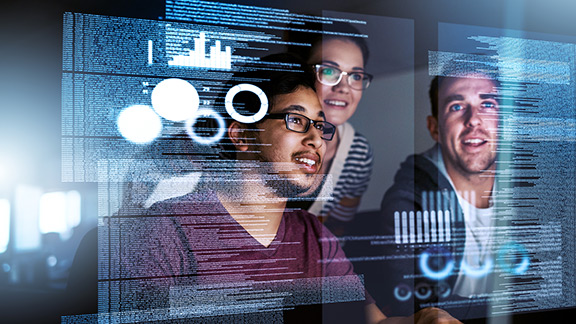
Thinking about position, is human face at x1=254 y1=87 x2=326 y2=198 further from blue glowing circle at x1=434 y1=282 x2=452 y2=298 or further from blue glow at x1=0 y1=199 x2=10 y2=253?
blue glow at x1=0 y1=199 x2=10 y2=253

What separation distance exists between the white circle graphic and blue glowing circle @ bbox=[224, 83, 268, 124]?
3.6 inches

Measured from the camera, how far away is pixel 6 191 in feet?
4.11

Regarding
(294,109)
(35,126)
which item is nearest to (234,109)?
(294,109)

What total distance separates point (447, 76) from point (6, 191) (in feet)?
4.61

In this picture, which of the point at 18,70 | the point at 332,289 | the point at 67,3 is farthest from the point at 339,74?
the point at 18,70

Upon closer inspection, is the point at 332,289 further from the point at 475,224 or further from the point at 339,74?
the point at 339,74

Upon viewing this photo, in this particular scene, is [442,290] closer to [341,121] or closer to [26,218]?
[341,121]

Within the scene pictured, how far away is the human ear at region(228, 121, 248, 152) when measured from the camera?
1398mm

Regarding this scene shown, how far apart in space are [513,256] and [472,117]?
529 millimetres

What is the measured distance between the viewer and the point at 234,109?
140 cm

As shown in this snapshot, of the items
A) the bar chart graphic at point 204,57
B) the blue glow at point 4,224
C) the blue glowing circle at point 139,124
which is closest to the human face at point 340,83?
the bar chart graphic at point 204,57

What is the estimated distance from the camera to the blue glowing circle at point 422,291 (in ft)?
5.23

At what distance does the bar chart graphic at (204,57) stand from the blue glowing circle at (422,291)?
0.95 meters

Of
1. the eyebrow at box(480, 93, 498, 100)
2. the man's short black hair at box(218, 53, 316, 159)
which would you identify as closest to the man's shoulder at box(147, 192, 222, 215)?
the man's short black hair at box(218, 53, 316, 159)
